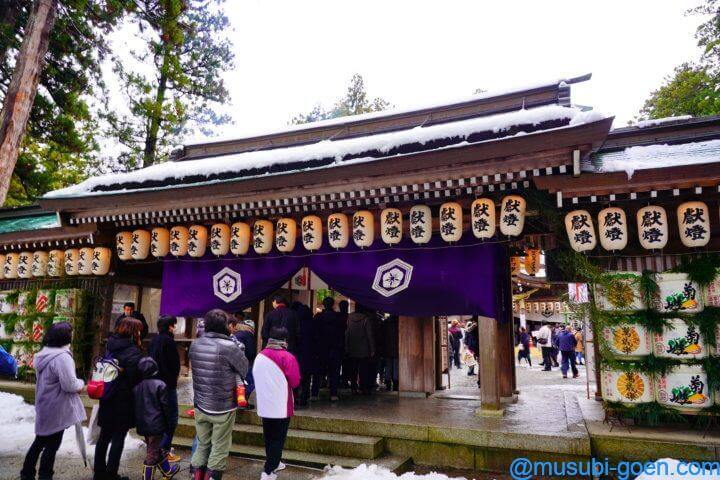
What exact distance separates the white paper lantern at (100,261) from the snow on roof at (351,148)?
1395 mm

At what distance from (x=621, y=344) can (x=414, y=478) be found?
3.51 metres

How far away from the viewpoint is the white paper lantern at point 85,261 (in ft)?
34.1

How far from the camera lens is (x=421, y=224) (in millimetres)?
7520

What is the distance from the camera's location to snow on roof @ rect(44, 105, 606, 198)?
6.64 metres

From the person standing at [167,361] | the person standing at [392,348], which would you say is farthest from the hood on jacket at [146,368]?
the person standing at [392,348]

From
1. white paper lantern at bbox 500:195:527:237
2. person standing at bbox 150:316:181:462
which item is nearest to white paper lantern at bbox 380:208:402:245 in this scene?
white paper lantern at bbox 500:195:527:237

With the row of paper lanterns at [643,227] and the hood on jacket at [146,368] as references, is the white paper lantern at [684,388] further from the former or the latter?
the hood on jacket at [146,368]

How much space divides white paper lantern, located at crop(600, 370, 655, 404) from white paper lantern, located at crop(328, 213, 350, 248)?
15.3ft

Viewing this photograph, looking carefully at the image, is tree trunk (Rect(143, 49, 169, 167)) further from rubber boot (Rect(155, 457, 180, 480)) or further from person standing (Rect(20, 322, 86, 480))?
rubber boot (Rect(155, 457, 180, 480))

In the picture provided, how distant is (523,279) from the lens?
59.2 ft

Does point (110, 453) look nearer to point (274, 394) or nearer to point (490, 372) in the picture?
point (274, 394)

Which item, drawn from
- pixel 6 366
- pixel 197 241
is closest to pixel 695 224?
pixel 197 241

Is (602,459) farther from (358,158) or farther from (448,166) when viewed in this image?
(358,158)

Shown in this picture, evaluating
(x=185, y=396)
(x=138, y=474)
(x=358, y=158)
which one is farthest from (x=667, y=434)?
(x=185, y=396)
